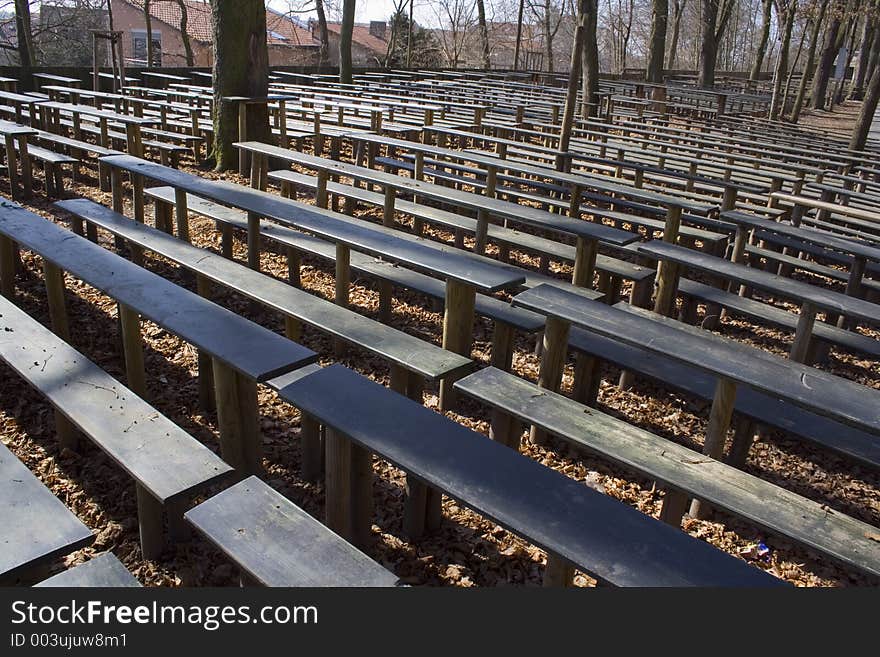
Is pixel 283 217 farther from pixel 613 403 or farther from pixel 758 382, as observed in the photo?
pixel 758 382

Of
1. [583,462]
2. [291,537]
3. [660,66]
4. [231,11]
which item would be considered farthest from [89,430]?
[660,66]

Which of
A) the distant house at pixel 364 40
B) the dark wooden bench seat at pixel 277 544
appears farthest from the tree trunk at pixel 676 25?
the dark wooden bench seat at pixel 277 544

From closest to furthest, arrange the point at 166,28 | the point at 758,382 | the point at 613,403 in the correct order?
the point at 758,382 → the point at 613,403 → the point at 166,28

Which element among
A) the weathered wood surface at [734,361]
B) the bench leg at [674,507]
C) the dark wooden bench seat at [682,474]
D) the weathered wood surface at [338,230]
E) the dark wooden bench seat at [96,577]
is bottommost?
the bench leg at [674,507]

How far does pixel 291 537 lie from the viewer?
74.8 inches

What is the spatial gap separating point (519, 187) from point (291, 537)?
714 centimetres

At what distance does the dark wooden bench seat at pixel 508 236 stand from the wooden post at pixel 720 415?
1.74 metres

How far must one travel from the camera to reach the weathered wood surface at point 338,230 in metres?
3.32

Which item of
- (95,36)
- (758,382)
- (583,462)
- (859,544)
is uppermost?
(95,36)

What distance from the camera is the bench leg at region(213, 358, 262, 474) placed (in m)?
2.83

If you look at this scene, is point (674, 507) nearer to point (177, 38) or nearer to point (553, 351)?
point (553, 351)

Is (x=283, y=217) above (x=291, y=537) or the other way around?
above

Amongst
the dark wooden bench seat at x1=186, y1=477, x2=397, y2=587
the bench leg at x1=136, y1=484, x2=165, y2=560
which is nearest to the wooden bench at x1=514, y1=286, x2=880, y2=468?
the dark wooden bench seat at x1=186, y1=477, x2=397, y2=587

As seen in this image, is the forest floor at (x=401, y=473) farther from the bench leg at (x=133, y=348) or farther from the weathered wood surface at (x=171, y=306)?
the weathered wood surface at (x=171, y=306)
